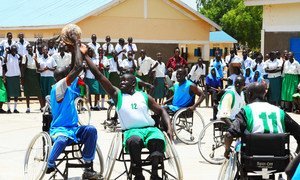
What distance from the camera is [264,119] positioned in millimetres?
6258

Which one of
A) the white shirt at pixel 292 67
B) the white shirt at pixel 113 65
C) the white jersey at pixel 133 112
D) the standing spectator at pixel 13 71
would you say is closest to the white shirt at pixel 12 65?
the standing spectator at pixel 13 71

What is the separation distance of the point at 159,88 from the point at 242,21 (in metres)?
35.5

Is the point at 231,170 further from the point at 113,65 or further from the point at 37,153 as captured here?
the point at 113,65

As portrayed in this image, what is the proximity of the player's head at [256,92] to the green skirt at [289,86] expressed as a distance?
11.6 metres

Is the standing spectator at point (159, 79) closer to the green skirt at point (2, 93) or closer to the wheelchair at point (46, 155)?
the green skirt at point (2, 93)

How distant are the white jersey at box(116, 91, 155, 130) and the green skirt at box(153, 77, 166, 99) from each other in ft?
37.9

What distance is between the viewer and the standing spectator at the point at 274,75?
60.2 ft

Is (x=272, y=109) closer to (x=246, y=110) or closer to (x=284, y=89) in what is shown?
(x=246, y=110)

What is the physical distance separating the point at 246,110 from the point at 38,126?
27.8 feet

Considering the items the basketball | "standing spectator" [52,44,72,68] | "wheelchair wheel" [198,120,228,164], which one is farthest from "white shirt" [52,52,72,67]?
the basketball

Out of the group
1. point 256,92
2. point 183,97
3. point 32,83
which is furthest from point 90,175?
point 32,83

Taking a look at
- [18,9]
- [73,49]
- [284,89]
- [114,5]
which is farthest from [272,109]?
[18,9]

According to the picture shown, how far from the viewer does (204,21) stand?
27.9 m

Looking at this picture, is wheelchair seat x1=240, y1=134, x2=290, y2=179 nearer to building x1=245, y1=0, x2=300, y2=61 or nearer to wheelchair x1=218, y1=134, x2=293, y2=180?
wheelchair x1=218, y1=134, x2=293, y2=180
